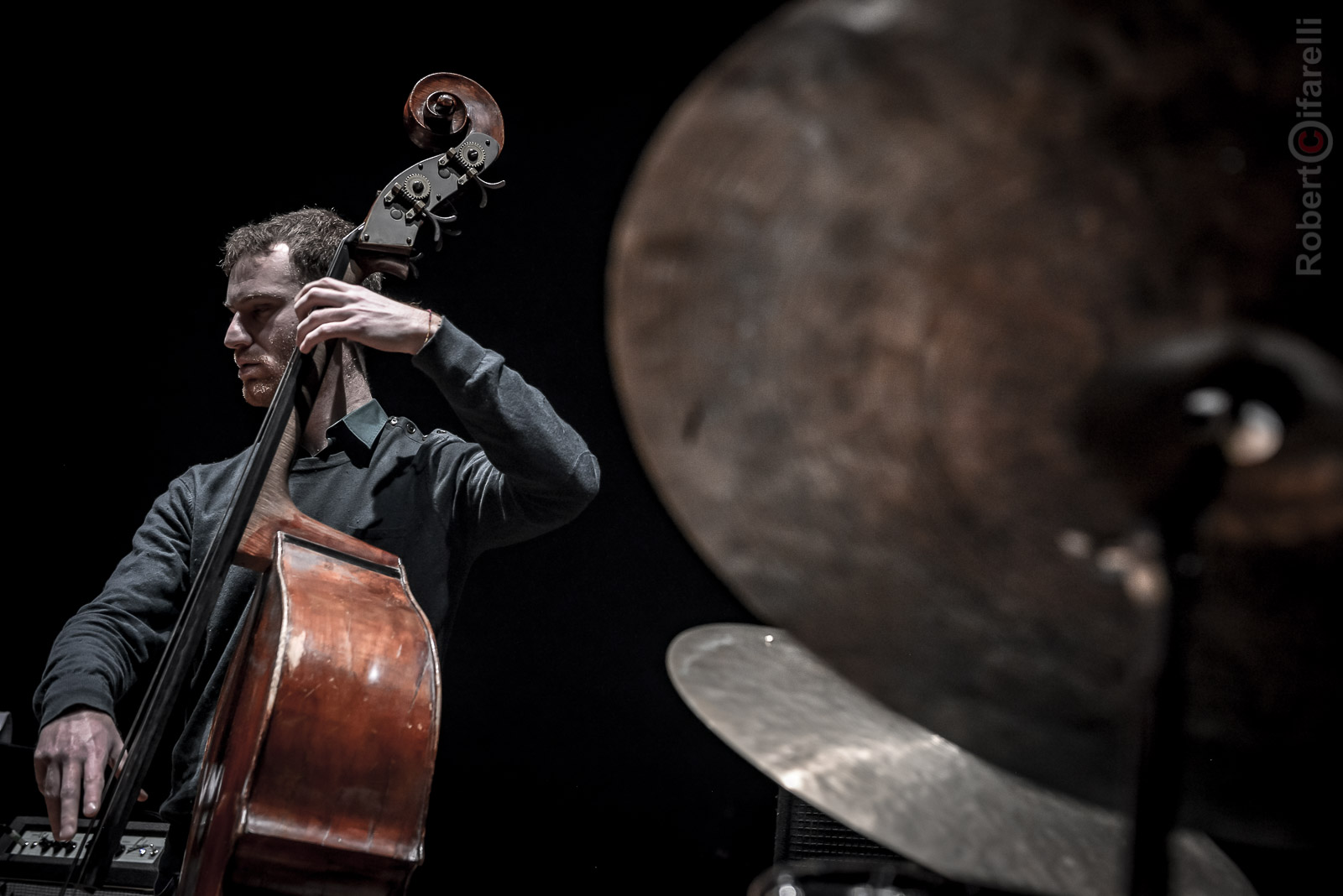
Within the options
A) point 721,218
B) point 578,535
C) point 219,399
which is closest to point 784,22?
point 721,218

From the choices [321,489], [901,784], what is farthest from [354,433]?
[901,784]

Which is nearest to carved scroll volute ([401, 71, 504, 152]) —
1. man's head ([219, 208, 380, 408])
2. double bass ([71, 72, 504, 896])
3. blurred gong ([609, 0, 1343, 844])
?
man's head ([219, 208, 380, 408])

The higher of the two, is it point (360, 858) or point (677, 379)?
point (677, 379)

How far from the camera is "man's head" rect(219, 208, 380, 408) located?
1741 millimetres

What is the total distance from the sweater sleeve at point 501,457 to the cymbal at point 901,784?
61cm

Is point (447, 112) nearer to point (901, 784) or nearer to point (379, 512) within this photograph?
point (379, 512)

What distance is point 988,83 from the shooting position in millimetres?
600

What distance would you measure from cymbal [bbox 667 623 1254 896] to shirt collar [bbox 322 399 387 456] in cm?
94

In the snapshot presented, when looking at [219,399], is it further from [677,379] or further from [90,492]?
[677,379]

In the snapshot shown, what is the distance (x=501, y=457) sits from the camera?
4.98 ft

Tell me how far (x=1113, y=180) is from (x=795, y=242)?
0.62 feet

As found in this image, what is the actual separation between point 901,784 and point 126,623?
51.1 inches

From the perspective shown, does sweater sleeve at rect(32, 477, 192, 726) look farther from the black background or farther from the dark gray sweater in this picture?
the black background

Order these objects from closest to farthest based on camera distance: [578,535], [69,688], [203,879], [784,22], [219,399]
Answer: [784,22], [203,879], [69,688], [578,535], [219,399]
